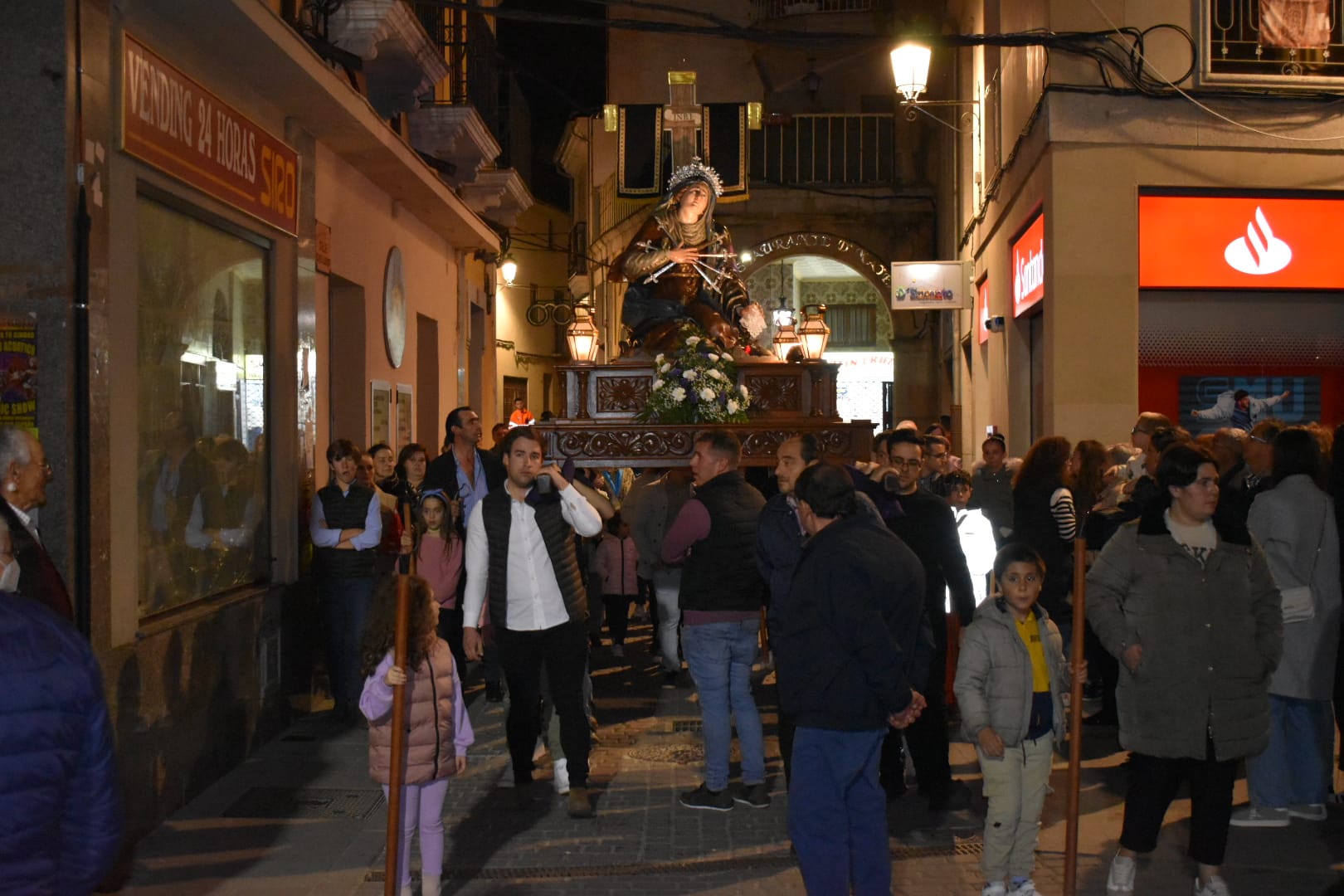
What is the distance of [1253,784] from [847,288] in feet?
97.3

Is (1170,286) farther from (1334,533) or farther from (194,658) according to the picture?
(194,658)

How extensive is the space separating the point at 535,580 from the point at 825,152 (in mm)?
22408

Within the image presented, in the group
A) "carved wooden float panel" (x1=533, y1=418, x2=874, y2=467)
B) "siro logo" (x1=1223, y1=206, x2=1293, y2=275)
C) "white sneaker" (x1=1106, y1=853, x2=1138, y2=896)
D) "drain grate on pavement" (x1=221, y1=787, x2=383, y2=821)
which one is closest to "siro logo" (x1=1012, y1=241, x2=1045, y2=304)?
"siro logo" (x1=1223, y1=206, x2=1293, y2=275)

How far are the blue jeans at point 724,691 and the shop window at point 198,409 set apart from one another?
305 centimetres

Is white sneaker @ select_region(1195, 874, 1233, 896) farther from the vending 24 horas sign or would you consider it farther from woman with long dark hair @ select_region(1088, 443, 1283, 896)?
the vending 24 horas sign

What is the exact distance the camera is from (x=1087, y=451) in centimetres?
942

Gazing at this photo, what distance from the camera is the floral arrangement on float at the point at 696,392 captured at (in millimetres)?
9953

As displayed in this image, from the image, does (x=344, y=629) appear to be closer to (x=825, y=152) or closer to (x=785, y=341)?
(x=785, y=341)

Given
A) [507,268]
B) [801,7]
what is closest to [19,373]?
[507,268]

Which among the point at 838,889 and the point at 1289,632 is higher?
the point at 1289,632

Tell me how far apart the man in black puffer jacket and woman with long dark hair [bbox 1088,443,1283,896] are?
106 cm

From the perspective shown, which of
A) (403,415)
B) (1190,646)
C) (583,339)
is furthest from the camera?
(403,415)

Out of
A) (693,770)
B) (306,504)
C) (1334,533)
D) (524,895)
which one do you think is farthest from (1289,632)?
(306,504)

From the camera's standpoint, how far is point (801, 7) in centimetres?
2898
